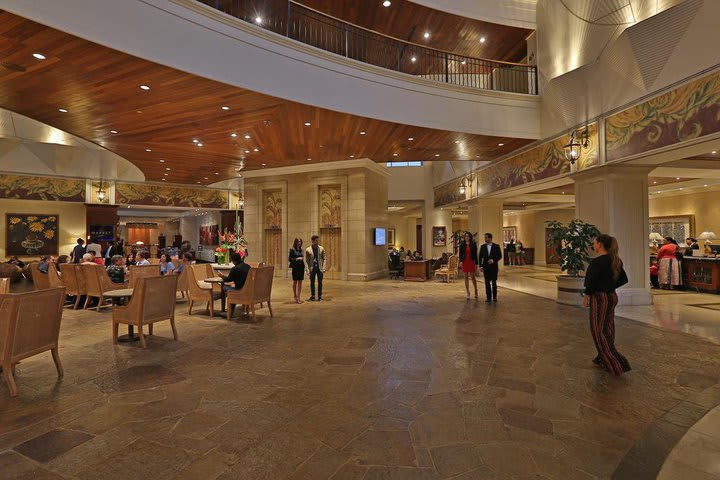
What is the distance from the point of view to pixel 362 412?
287 centimetres

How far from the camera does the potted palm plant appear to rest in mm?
7477

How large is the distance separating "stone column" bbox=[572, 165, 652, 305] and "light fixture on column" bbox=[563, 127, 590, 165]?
518 mm

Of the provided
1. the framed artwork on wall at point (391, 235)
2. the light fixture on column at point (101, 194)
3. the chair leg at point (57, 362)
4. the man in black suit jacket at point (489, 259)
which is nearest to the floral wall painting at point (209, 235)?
the light fixture on column at point (101, 194)

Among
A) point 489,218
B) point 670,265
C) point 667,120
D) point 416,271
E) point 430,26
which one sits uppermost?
point 430,26

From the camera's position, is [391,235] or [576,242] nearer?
[576,242]

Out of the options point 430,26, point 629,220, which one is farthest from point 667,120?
point 430,26

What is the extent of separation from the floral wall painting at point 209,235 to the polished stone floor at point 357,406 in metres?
15.3

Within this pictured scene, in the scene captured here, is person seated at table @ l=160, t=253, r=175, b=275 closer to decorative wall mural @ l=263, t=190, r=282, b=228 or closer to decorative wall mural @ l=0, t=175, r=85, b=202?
decorative wall mural @ l=263, t=190, r=282, b=228

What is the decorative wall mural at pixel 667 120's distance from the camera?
5043 mm

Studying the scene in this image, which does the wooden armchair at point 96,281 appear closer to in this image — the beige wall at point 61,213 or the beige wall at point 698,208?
the beige wall at point 61,213

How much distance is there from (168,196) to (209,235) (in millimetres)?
4322

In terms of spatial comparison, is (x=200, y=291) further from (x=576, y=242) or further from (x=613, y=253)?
(x=576, y=242)


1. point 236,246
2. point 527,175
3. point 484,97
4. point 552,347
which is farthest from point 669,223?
point 236,246

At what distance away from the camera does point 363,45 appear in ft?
31.3
